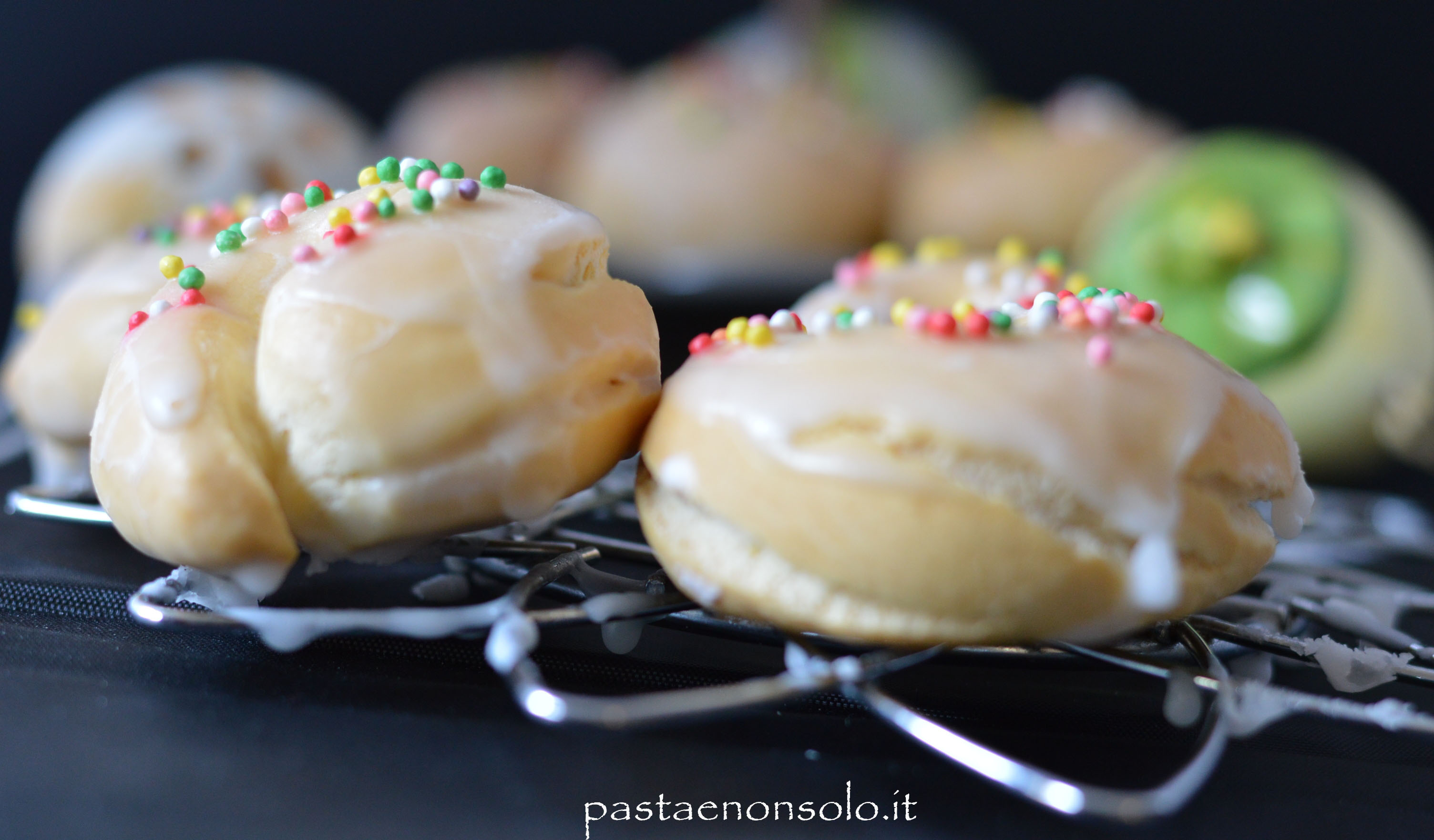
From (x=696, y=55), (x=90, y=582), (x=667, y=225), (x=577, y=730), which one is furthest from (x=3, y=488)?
(x=696, y=55)

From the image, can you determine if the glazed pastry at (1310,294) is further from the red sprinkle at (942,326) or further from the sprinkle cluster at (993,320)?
the red sprinkle at (942,326)

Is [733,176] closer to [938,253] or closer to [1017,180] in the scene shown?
[1017,180]

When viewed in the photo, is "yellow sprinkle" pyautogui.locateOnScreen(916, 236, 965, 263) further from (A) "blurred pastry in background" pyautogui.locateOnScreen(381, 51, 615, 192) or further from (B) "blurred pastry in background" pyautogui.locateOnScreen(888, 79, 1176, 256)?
(A) "blurred pastry in background" pyautogui.locateOnScreen(381, 51, 615, 192)

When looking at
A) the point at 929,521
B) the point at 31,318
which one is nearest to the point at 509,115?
the point at 31,318

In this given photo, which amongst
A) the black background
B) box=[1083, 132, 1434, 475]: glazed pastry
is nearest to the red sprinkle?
box=[1083, 132, 1434, 475]: glazed pastry

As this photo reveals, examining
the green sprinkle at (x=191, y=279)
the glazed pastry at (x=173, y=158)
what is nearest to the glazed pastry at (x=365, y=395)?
the green sprinkle at (x=191, y=279)
